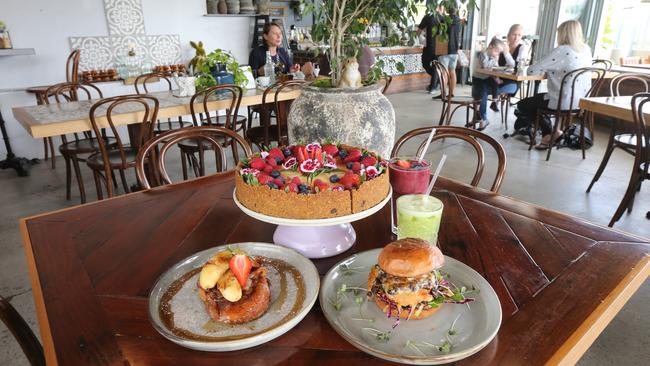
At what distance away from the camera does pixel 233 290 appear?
2.49 ft

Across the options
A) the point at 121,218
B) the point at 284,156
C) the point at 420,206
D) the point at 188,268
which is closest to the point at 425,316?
the point at 420,206

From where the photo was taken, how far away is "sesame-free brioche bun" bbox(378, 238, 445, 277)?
0.77m

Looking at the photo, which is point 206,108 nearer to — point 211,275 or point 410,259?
point 211,275

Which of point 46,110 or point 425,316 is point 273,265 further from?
point 46,110

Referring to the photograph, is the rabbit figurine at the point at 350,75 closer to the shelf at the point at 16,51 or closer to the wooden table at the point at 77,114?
the wooden table at the point at 77,114

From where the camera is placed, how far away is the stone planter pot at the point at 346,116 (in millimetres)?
1610

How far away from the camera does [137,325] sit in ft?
2.60

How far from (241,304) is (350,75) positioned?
3.93ft

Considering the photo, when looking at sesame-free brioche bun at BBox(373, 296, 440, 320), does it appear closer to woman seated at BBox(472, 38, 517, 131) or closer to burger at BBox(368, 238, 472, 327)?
burger at BBox(368, 238, 472, 327)

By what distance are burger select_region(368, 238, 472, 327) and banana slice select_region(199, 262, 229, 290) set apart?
30cm

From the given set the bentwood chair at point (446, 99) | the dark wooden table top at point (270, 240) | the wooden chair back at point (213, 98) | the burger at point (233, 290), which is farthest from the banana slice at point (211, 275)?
the bentwood chair at point (446, 99)

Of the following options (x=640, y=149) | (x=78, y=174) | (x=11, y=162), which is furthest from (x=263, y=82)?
(x=640, y=149)

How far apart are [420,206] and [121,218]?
88 centimetres

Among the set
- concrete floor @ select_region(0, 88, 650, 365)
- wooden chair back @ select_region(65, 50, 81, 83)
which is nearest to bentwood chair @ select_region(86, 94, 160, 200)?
concrete floor @ select_region(0, 88, 650, 365)
